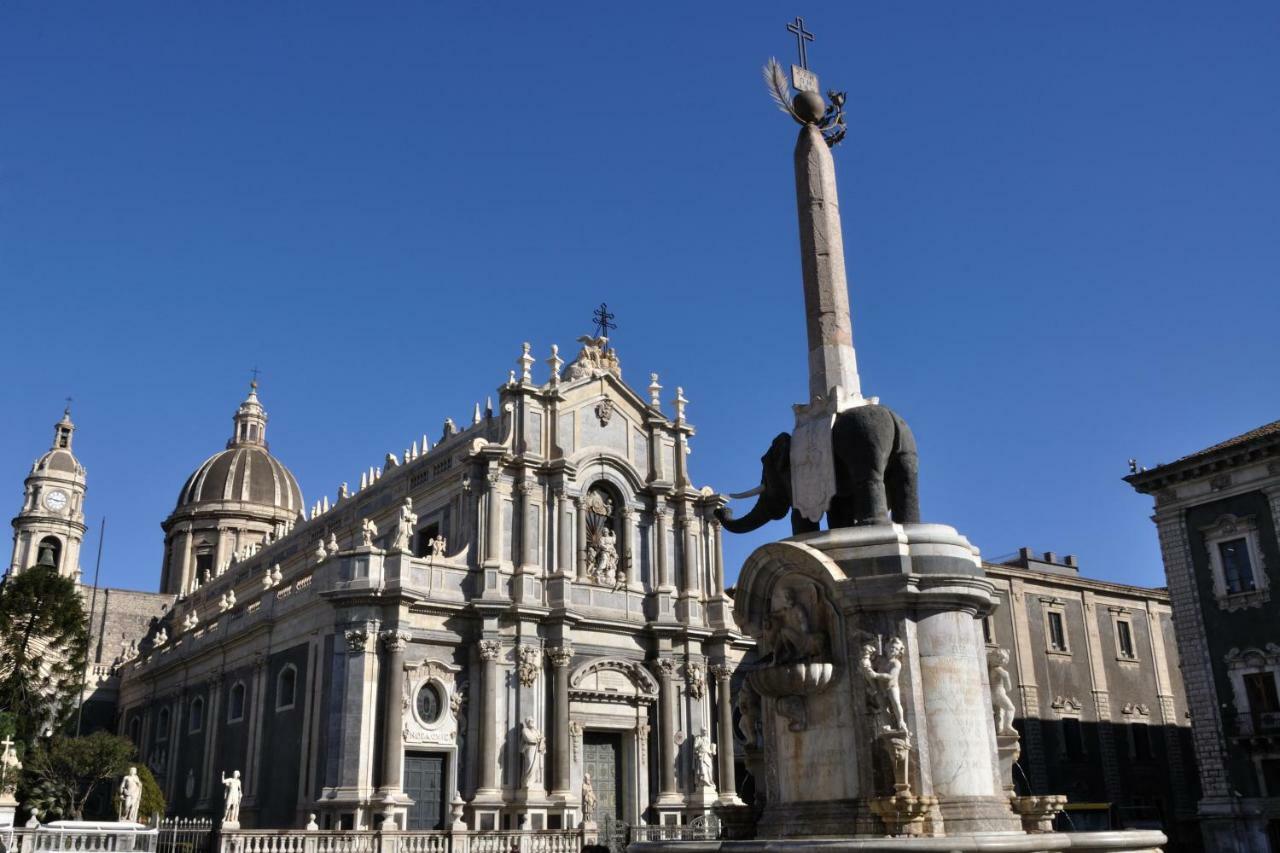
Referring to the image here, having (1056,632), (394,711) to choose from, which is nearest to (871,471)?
(394,711)

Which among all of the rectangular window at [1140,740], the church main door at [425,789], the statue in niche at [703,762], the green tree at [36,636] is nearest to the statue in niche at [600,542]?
the statue in niche at [703,762]

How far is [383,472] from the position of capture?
42.5 meters

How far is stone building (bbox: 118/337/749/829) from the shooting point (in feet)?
107

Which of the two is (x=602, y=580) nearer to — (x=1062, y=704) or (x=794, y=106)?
(x=1062, y=704)

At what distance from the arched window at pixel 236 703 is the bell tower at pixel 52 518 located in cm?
3025

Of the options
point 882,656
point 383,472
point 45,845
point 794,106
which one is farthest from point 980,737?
point 383,472

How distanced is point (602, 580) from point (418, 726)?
7.80 metres

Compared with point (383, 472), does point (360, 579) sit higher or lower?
lower

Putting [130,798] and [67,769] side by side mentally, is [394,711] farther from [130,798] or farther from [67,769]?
[67,769]

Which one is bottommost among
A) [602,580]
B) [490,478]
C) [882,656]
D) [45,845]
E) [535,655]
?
[45,845]

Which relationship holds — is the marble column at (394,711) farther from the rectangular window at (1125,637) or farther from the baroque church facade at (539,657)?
the rectangular window at (1125,637)

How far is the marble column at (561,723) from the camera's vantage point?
112 ft

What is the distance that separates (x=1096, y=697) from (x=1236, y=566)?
12540mm

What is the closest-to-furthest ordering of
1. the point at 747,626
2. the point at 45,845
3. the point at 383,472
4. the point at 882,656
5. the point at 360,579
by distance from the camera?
1. the point at 882,656
2. the point at 747,626
3. the point at 45,845
4. the point at 360,579
5. the point at 383,472
